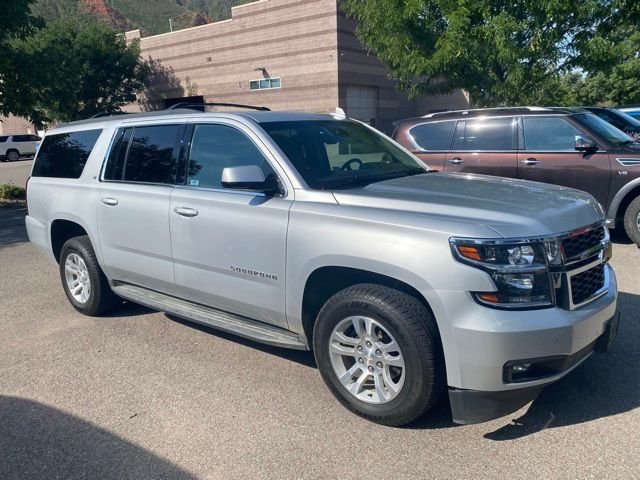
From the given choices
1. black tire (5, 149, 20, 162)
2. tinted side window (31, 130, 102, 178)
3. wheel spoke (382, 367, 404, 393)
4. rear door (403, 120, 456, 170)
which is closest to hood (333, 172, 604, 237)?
wheel spoke (382, 367, 404, 393)

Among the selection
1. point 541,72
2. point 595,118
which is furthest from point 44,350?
point 541,72

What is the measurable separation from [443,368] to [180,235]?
2260 mm

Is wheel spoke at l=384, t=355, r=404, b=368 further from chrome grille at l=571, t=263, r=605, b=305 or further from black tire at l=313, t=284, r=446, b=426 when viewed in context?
chrome grille at l=571, t=263, r=605, b=305

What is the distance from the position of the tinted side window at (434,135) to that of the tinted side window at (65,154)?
5245 mm

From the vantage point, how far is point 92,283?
17.8ft

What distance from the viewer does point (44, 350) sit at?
191 inches

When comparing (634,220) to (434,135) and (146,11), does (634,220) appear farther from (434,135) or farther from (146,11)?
(146,11)

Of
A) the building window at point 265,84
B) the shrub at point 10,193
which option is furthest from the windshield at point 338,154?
the building window at point 265,84

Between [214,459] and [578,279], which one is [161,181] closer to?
[214,459]

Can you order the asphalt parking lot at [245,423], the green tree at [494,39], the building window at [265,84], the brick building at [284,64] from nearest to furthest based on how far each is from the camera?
the asphalt parking lot at [245,423] < the green tree at [494,39] < the brick building at [284,64] < the building window at [265,84]

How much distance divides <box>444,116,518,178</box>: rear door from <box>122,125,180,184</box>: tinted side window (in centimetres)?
513

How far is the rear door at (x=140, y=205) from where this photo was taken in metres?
4.62

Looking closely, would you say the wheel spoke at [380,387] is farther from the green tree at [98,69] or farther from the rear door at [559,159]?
the green tree at [98,69]

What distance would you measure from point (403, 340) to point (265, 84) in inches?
1083
